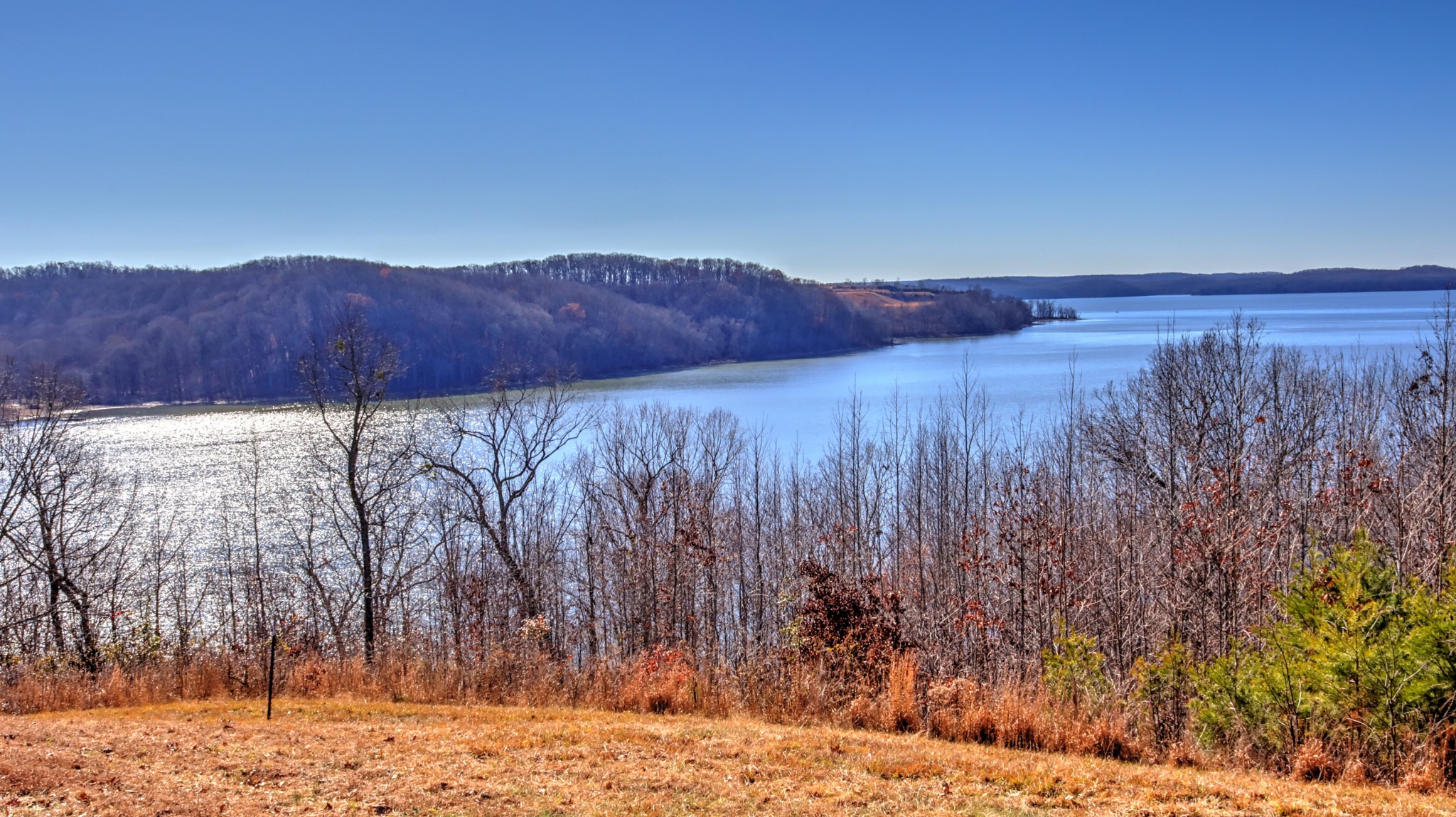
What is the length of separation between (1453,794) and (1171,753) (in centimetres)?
175

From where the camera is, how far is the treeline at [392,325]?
7100cm

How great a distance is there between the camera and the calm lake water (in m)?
38.8

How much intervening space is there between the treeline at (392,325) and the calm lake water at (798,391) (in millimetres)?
7387

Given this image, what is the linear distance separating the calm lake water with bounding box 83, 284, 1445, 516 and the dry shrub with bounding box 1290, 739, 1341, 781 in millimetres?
16810

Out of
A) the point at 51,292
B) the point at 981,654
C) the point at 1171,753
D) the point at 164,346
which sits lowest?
the point at 981,654

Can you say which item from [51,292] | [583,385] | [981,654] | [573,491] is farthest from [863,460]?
[51,292]

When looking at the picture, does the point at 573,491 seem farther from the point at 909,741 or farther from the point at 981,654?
the point at 909,741

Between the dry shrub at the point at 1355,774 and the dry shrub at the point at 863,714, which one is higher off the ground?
the dry shrub at the point at 1355,774

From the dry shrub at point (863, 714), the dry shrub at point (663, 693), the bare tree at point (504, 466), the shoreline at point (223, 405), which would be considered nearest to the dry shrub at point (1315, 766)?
the dry shrub at point (863, 714)

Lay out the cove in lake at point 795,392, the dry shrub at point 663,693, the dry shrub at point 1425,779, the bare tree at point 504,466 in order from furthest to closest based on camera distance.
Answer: the cove in lake at point 795,392, the bare tree at point 504,466, the dry shrub at point 663,693, the dry shrub at point 1425,779

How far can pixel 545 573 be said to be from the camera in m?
23.8

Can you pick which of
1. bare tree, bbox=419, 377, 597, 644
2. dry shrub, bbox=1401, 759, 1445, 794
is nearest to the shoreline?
bare tree, bbox=419, 377, 597, 644

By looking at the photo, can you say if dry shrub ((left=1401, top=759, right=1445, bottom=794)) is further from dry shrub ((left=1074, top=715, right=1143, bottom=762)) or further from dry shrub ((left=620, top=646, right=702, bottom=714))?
dry shrub ((left=620, top=646, right=702, bottom=714))

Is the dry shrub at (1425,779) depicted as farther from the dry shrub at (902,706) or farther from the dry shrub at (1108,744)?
the dry shrub at (902,706)
